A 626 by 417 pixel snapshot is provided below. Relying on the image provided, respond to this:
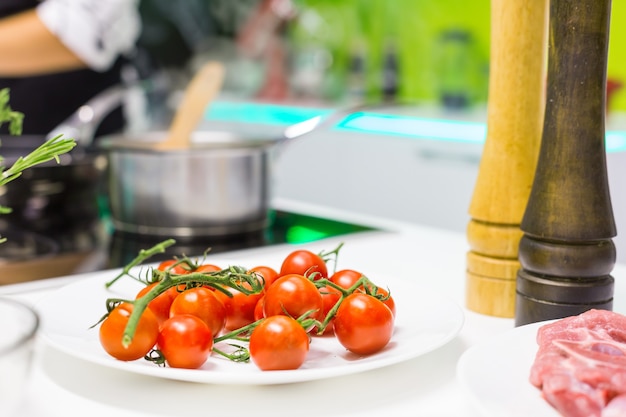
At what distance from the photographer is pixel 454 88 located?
9.43ft

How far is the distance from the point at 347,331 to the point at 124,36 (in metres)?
1.44

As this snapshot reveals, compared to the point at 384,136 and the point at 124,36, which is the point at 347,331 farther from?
the point at 384,136

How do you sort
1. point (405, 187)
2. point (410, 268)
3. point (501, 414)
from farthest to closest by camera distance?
point (405, 187)
point (410, 268)
point (501, 414)

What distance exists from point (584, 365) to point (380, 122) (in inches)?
87.7

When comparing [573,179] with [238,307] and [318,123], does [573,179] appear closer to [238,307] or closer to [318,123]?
[238,307]

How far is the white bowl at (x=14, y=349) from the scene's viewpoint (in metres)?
0.40

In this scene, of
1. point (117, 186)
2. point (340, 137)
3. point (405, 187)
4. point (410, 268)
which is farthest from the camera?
point (340, 137)

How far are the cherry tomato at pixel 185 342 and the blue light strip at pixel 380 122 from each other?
50.9 inches

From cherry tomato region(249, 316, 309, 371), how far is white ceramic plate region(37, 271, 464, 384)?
0.05 feet

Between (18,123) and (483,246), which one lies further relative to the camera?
(483,246)

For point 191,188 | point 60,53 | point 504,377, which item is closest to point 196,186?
point 191,188

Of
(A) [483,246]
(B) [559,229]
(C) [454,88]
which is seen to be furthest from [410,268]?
(C) [454,88]

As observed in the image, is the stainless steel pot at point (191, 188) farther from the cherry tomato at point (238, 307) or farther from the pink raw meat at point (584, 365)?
the pink raw meat at point (584, 365)

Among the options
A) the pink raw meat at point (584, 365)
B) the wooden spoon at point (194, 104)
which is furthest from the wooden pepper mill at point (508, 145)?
the wooden spoon at point (194, 104)
